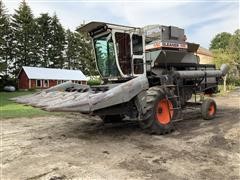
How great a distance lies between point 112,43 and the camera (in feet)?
26.0

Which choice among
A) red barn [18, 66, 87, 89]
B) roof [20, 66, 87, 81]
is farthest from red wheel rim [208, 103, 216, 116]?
roof [20, 66, 87, 81]

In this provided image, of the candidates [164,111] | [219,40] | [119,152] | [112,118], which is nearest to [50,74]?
[112,118]

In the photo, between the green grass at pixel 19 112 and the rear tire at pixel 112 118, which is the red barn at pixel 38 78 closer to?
the green grass at pixel 19 112

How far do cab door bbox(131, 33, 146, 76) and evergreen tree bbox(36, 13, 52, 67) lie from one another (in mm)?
47053

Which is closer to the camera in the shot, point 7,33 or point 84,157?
point 84,157

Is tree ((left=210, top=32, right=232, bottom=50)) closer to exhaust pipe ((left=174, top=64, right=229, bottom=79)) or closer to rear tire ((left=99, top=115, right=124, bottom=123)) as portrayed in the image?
exhaust pipe ((left=174, top=64, right=229, bottom=79))

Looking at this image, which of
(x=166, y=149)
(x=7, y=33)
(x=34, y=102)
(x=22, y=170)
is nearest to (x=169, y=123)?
(x=166, y=149)

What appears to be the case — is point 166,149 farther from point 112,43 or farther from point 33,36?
point 33,36

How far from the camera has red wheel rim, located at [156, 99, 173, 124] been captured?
7.47 m

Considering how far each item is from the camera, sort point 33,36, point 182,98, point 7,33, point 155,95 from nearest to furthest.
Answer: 1. point 155,95
2. point 182,98
3. point 7,33
4. point 33,36

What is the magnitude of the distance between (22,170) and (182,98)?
609cm

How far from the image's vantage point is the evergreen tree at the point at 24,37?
157ft

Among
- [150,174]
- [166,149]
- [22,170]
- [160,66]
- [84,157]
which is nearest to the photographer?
[150,174]

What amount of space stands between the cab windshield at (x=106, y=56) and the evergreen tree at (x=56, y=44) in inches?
1880
